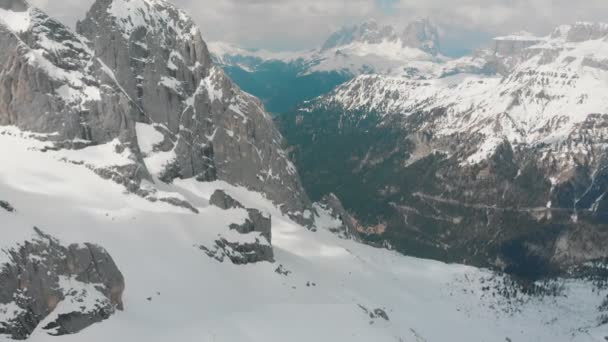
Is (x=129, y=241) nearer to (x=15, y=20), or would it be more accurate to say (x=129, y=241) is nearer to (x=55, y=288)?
(x=55, y=288)

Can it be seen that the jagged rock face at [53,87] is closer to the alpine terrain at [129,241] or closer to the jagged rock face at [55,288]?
the alpine terrain at [129,241]

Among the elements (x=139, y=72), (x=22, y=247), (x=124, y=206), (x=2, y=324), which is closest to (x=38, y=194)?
(x=124, y=206)

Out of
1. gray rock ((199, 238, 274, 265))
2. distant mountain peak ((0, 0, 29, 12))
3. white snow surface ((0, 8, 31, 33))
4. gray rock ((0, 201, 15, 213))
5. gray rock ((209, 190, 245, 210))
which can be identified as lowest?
gray rock ((199, 238, 274, 265))

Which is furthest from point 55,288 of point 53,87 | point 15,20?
point 15,20

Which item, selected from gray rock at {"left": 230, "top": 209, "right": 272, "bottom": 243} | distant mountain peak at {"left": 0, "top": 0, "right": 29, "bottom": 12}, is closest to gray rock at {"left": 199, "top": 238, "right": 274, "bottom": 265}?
gray rock at {"left": 230, "top": 209, "right": 272, "bottom": 243}

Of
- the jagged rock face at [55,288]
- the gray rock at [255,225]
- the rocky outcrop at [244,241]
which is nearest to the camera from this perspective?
the jagged rock face at [55,288]

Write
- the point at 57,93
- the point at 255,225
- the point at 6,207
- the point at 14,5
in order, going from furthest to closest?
the point at 14,5 → the point at 255,225 → the point at 57,93 → the point at 6,207

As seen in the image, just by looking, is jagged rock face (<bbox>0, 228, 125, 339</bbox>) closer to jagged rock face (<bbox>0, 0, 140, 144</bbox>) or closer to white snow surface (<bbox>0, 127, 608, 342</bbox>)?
white snow surface (<bbox>0, 127, 608, 342</bbox>)

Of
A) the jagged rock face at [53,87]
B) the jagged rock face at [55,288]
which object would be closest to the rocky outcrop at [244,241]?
the jagged rock face at [53,87]

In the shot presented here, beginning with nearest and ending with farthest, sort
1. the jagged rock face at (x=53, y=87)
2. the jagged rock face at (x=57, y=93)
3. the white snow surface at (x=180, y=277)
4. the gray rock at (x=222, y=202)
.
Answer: the white snow surface at (x=180, y=277) < the jagged rock face at (x=57, y=93) < the jagged rock face at (x=53, y=87) < the gray rock at (x=222, y=202)
